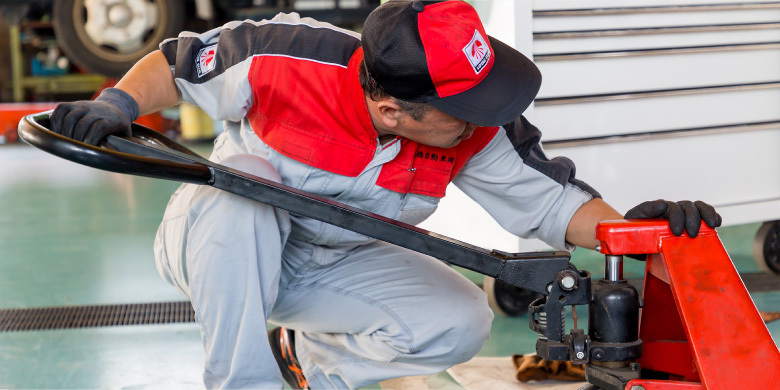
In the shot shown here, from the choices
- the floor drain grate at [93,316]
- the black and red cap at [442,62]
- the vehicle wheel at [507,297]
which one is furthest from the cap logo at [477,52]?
the floor drain grate at [93,316]

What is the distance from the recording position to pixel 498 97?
1.24m

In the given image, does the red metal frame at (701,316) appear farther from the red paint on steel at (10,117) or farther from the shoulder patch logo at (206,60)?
the red paint on steel at (10,117)

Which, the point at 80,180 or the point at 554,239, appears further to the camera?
the point at 80,180

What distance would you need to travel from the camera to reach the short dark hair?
49.1 inches

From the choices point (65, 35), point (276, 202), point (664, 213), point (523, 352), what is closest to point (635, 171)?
point (523, 352)

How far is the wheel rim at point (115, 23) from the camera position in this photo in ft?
17.8

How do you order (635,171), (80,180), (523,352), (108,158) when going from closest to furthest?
(108,158) → (523,352) → (635,171) → (80,180)

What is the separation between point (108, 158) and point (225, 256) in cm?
28

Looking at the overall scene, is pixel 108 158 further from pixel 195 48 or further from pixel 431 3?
pixel 431 3

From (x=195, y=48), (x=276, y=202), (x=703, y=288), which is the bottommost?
(x=703, y=288)

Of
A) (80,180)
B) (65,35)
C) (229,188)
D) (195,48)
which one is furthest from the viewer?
(65,35)

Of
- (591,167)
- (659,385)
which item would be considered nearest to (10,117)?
(591,167)

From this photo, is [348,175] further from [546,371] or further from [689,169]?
[689,169]

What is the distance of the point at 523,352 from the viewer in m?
1.90
